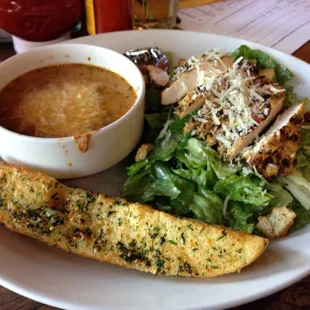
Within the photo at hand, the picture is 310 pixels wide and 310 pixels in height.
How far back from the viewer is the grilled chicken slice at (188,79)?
1494 millimetres

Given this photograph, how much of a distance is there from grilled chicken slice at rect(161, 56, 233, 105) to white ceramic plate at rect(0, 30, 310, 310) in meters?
0.59

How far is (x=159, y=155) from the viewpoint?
1.40 meters

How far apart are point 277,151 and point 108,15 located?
1093 millimetres

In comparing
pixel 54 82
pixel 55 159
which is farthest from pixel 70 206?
pixel 54 82

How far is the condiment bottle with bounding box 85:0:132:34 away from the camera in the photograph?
1.96 m

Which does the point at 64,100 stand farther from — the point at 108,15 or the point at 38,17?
the point at 108,15

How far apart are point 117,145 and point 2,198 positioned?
36 cm

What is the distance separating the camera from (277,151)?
1.27 m

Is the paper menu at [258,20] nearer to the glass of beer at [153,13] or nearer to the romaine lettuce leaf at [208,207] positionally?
the glass of beer at [153,13]

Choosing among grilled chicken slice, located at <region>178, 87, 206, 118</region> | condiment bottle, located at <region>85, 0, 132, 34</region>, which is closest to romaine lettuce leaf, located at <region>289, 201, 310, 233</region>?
grilled chicken slice, located at <region>178, 87, 206, 118</region>

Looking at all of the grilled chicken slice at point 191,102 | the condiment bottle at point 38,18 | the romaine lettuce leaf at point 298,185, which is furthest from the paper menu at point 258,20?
the romaine lettuce leaf at point 298,185

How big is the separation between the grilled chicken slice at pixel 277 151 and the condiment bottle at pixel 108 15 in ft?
3.28

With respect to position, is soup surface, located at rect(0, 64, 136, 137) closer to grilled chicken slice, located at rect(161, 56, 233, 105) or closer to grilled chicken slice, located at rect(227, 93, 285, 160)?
grilled chicken slice, located at rect(161, 56, 233, 105)

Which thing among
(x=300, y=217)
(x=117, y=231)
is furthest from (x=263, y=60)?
(x=117, y=231)
